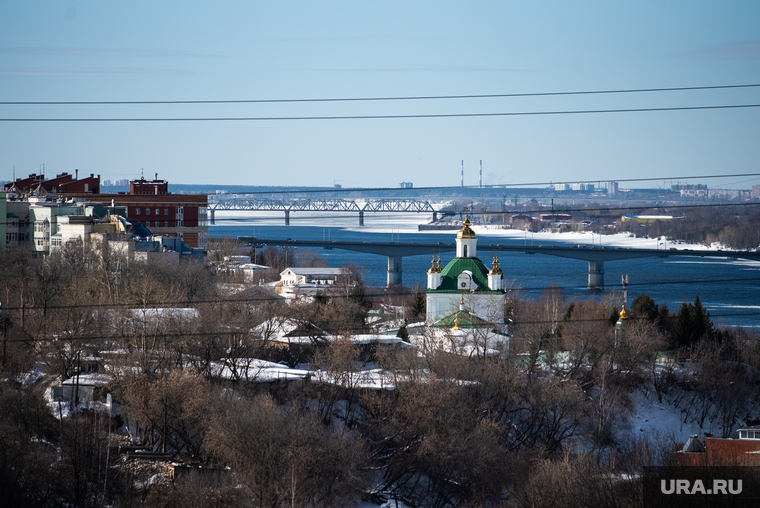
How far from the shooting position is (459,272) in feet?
71.2

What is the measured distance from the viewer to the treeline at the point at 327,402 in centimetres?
1204

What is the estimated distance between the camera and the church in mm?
21297

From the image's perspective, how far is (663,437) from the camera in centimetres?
1769

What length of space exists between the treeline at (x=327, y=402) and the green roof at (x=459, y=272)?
1.35 meters

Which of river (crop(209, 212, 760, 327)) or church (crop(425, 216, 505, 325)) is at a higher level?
church (crop(425, 216, 505, 325))

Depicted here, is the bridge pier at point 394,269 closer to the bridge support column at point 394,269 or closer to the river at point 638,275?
the bridge support column at point 394,269

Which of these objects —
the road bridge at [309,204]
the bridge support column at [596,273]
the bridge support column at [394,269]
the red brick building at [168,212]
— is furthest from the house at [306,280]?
the road bridge at [309,204]

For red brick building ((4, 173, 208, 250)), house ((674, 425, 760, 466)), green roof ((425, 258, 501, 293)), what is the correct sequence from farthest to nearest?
red brick building ((4, 173, 208, 250)) → green roof ((425, 258, 501, 293)) → house ((674, 425, 760, 466))

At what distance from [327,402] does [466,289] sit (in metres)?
6.31

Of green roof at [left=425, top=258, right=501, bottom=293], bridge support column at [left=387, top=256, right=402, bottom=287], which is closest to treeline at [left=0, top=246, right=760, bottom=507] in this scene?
green roof at [left=425, top=258, right=501, bottom=293]

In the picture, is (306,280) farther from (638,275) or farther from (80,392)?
(80,392)

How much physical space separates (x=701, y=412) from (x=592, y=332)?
111 inches

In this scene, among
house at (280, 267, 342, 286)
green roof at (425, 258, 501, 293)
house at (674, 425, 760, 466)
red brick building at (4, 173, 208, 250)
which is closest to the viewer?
house at (674, 425, 760, 466)

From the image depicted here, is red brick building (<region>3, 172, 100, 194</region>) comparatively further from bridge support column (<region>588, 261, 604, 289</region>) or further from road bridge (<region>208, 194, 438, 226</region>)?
road bridge (<region>208, 194, 438, 226</region>)
